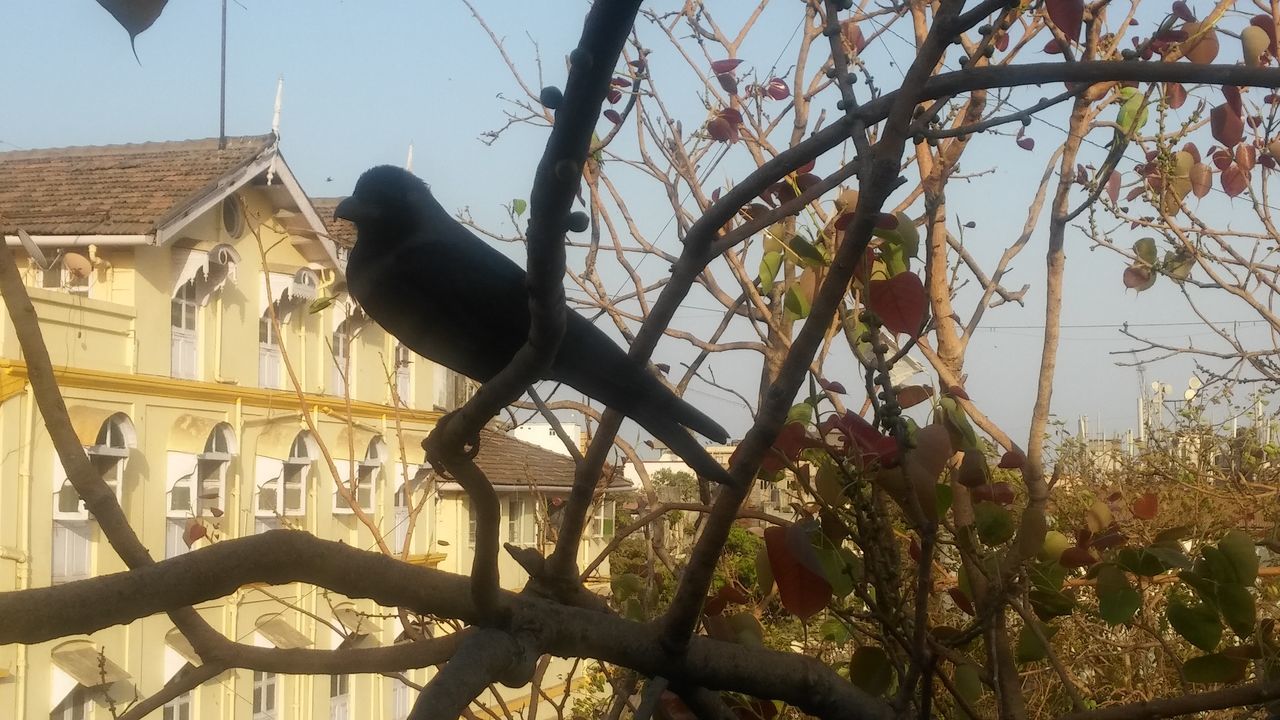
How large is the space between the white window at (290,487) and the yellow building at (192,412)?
21mm

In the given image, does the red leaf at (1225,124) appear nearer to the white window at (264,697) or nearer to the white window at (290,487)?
the white window at (290,487)

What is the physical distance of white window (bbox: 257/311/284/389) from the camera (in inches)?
433

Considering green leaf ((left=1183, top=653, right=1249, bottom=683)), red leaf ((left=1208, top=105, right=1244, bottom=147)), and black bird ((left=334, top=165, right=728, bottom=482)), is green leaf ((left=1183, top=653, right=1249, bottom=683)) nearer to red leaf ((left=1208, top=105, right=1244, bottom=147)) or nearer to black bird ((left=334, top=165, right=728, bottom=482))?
black bird ((left=334, top=165, right=728, bottom=482))

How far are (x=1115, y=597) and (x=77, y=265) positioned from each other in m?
8.18

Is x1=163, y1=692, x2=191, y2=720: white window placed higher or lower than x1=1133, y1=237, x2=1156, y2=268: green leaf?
lower

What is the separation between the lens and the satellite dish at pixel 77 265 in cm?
838

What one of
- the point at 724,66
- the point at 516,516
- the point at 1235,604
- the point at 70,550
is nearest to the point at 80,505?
the point at 70,550

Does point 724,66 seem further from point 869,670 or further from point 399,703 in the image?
point 399,703

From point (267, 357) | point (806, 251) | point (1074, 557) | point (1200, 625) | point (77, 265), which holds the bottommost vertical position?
point (1200, 625)

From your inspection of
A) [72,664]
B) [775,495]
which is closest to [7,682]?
[72,664]

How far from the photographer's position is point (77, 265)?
27.5ft

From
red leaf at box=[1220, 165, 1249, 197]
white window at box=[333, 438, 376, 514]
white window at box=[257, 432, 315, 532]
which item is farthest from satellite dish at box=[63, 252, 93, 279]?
red leaf at box=[1220, 165, 1249, 197]

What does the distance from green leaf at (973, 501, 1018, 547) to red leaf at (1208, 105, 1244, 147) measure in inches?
43.9

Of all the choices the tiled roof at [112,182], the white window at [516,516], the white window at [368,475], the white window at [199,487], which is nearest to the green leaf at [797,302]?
the white window at [516,516]
